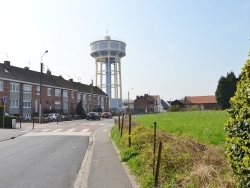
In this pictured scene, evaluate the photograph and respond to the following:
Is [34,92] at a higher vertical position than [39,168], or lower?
higher

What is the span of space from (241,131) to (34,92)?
5831cm

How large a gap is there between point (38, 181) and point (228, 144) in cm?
579

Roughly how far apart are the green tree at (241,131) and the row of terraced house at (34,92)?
126 feet

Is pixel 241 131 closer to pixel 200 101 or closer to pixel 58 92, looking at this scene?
pixel 58 92

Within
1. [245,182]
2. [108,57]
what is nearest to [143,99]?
[108,57]

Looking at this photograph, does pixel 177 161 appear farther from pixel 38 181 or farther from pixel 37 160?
pixel 37 160

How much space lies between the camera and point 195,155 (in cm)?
795

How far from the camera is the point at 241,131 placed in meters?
4.41

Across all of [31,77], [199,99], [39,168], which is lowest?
Result: [39,168]

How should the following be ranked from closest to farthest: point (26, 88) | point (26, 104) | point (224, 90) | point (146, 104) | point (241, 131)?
point (241, 131)
point (26, 104)
point (26, 88)
point (224, 90)
point (146, 104)

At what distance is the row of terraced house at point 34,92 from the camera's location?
5256cm

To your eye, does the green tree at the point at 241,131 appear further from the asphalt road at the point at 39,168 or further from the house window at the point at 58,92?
the house window at the point at 58,92

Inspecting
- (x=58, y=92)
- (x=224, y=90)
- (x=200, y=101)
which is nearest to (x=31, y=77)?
(x=58, y=92)

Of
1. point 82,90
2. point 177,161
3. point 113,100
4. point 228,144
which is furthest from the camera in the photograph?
point 113,100
